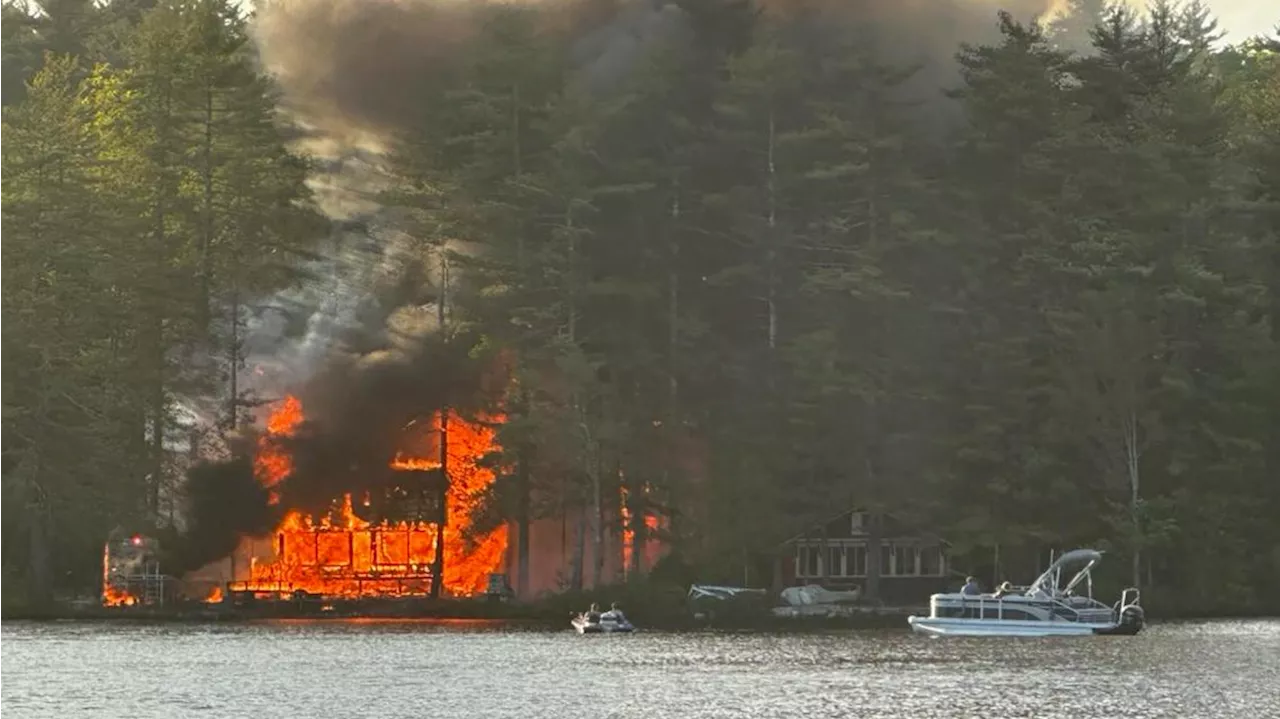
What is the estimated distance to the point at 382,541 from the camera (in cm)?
12769

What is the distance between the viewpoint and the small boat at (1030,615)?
371ft

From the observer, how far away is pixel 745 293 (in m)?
134

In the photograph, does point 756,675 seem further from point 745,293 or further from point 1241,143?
point 1241,143

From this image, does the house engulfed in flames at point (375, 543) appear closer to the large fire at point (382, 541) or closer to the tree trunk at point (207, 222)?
the large fire at point (382, 541)

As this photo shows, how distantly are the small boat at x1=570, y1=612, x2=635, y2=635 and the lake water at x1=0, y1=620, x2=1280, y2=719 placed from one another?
1.13 metres

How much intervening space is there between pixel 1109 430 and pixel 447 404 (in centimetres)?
3249

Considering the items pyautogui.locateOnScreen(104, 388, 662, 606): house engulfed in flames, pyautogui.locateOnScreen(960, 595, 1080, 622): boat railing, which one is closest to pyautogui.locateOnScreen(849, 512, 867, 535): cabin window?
pyautogui.locateOnScreen(104, 388, 662, 606): house engulfed in flames

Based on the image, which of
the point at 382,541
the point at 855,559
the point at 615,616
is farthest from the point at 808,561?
the point at 382,541

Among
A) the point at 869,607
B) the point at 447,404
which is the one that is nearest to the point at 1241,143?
the point at 869,607

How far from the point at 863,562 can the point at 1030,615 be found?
54.6 feet

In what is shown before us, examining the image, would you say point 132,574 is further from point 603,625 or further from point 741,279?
point 741,279

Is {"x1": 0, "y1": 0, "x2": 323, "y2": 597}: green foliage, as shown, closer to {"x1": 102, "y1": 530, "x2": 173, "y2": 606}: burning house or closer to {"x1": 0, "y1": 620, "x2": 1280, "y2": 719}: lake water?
{"x1": 102, "y1": 530, "x2": 173, "y2": 606}: burning house

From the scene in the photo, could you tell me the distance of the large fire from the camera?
12494cm

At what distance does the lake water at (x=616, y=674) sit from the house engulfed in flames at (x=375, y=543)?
9183 millimetres
